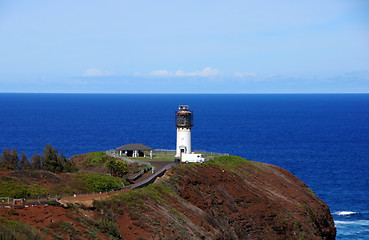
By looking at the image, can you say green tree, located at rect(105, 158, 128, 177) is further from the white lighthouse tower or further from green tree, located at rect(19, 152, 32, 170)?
the white lighthouse tower

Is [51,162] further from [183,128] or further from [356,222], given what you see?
[356,222]

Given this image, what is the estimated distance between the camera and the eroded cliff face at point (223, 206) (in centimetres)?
4041

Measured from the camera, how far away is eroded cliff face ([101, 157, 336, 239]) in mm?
40406

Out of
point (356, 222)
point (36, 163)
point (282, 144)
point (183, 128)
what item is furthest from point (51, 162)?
point (282, 144)

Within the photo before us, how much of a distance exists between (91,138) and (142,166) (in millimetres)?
87241

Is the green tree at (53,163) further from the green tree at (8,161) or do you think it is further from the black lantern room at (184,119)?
the black lantern room at (184,119)

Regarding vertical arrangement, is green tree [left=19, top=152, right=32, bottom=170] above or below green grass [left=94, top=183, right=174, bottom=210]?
above

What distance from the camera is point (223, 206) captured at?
5197cm

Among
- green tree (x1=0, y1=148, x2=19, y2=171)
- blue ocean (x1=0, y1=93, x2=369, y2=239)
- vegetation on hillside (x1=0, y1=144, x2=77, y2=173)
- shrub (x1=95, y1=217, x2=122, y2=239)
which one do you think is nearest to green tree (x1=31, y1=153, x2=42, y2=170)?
vegetation on hillside (x1=0, y1=144, x2=77, y2=173)

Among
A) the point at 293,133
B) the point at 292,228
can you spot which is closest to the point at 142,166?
→ the point at 292,228

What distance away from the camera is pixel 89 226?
1393 inches

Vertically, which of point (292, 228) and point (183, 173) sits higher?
point (183, 173)

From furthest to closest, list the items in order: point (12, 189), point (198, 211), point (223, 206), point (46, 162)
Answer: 1. point (46, 162)
2. point (223, 206)
3. point (198, 211)
4. point (12, 189)

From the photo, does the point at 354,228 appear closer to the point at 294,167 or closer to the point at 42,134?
the point at 294,167
